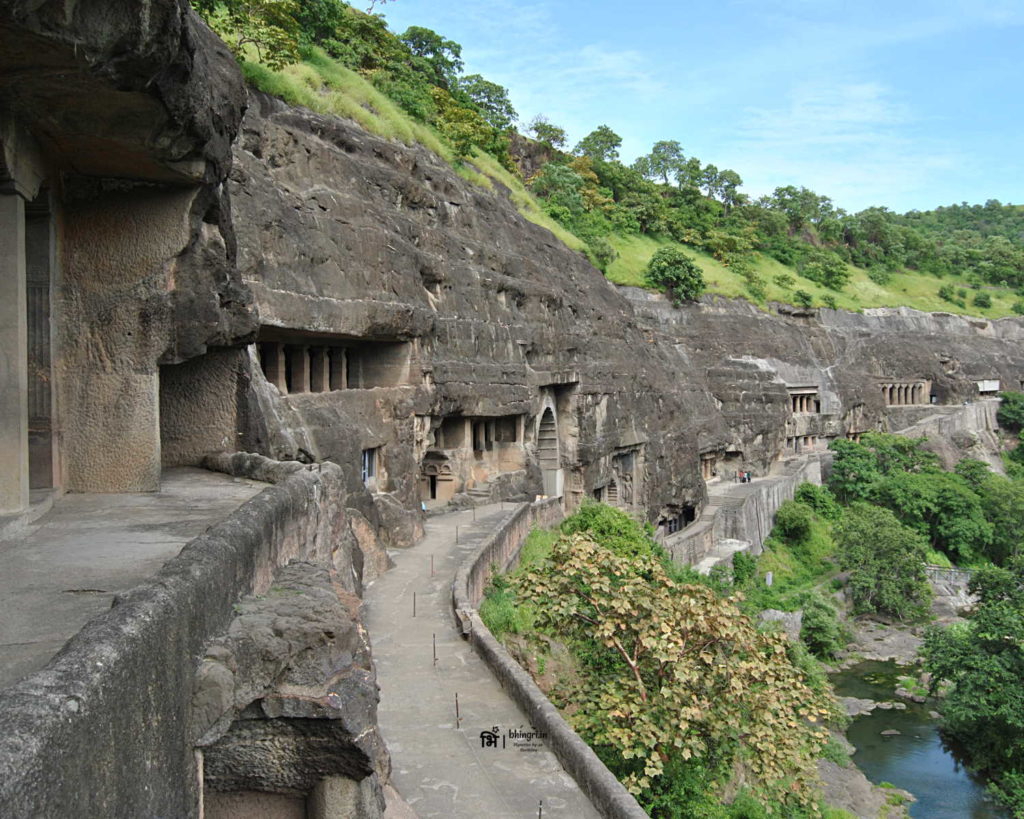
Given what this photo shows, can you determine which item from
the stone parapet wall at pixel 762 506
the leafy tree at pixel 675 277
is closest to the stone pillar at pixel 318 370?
the stone parapet wall at pixel 762 506

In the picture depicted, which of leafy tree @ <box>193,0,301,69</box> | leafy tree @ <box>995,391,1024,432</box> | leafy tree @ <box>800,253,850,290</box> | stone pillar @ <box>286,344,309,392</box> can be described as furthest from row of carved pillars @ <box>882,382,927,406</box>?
stone pillar @ <box>286,344,309,392</box>

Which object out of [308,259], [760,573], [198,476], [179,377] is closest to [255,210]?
[308,259]

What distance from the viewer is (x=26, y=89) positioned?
6.04 m

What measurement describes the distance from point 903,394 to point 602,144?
113 ft

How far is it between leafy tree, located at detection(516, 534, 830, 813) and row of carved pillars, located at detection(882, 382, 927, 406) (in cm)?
4814

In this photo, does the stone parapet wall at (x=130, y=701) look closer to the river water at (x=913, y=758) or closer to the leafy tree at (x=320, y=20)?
the river water at (x=913, y=758)

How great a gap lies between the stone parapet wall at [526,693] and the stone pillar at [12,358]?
567cm

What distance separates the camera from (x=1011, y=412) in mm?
60000

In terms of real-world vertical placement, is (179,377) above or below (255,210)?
below

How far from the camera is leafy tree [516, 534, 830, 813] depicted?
11.2 m

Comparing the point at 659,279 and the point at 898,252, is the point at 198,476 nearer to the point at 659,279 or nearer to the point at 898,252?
the point at 659,279

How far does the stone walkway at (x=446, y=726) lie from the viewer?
846 centimetres

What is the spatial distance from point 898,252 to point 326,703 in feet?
287

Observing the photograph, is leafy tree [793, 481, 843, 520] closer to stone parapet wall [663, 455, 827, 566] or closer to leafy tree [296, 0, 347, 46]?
stone parapet wall [663, 455, 827, 566]
